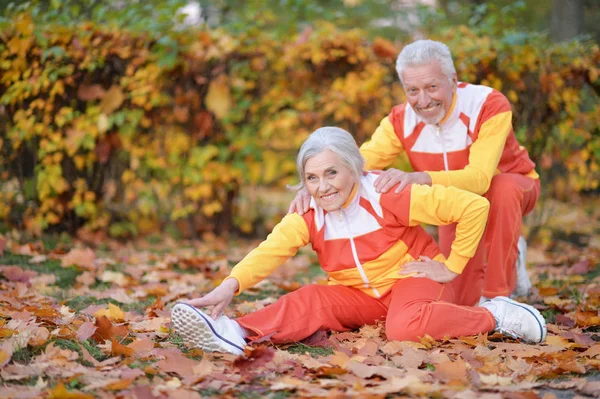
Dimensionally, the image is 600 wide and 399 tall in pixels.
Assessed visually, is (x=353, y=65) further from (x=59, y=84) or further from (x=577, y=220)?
(x=577, y=220)

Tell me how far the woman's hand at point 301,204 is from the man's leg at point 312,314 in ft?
1.16

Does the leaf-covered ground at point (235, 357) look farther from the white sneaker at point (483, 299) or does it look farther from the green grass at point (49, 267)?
the white sneaker at point (483, 299)

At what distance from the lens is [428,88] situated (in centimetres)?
334

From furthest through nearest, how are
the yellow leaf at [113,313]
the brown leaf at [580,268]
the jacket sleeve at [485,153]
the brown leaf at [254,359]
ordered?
the brown leaf at [580,268] < the jacket sleeve at [485,153] < the yellow leaf at [113,313] < the brown leaf at [254,359]

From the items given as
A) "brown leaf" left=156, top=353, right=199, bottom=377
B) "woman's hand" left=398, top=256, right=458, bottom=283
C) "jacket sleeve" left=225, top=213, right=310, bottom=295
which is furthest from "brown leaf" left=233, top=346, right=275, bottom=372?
"woman's hand" left=398, top=256, right=458, bottom=283

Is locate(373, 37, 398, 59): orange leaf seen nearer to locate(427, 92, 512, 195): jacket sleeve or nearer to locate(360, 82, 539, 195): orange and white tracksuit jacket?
locate(360, 82, 539, 195): orange and white tracksuit jacket

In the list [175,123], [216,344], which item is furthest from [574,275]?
[175,123]

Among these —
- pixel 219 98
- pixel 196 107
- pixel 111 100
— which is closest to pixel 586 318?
pixel 219 98

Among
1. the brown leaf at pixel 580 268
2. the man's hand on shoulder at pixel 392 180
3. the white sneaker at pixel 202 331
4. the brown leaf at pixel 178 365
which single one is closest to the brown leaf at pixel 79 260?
the white sneaker at pixel 202 331

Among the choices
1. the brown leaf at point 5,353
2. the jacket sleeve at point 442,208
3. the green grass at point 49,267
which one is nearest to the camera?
the brown leaf at point 5,353

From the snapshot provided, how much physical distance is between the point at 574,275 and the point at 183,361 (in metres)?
3.14

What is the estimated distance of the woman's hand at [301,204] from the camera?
3113 mm

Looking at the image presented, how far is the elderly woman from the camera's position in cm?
290

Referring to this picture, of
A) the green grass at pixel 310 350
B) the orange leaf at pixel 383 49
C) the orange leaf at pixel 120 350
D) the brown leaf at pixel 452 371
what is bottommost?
the green grass at pixel 310 350
